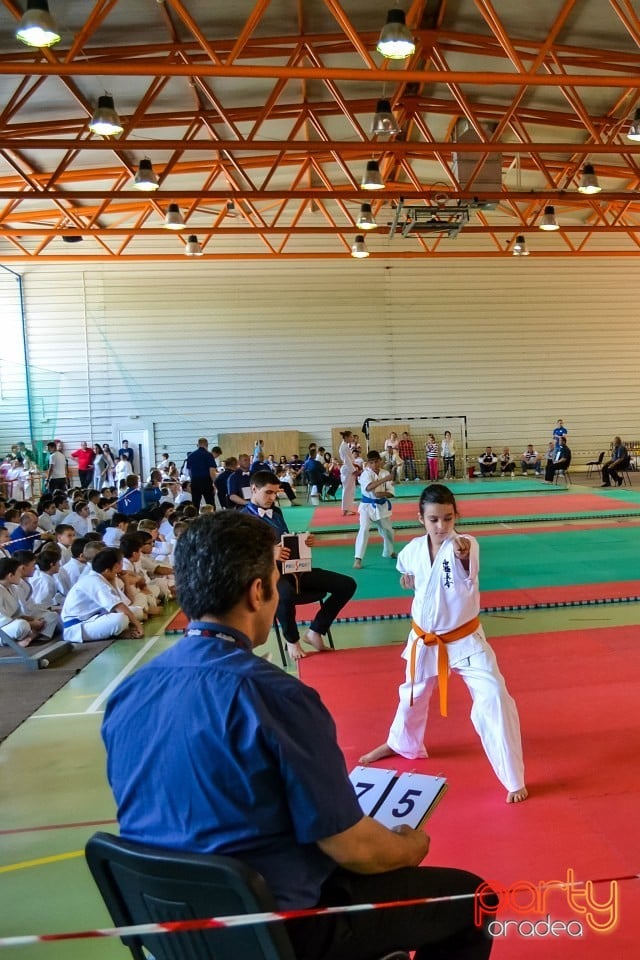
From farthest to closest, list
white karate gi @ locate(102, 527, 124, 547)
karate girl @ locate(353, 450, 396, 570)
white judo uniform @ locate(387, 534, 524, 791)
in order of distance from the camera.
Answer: karate girl @ locate(353, 450, 396, 570)
white karate gi @ locate(102, 527, 124, 547)
white judo uniform @ locate(387, 534, 524, 791)

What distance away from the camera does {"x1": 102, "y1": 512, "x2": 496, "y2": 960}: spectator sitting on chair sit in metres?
1.53

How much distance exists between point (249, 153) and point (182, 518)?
12.6 m

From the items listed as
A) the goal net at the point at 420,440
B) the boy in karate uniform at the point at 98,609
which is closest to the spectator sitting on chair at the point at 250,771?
the boy in karate uniform at the point at 98,609

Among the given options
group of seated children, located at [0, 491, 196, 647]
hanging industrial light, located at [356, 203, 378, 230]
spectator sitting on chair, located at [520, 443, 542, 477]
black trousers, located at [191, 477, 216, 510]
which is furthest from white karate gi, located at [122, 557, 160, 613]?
spectator sitting on chair, located at [520, 443, 542, 477]

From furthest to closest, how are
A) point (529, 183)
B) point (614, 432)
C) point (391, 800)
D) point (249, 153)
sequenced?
point (614, 432)
point (529, 183)
point (249, 153)
point (391, 800)

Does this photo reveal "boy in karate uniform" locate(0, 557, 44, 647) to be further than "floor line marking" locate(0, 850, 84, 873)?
Yes

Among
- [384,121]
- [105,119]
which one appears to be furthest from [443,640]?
[384,121]

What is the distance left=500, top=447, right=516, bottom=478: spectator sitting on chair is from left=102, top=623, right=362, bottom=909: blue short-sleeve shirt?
77.1ft

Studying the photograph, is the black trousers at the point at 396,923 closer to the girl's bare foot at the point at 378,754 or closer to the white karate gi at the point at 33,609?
the girl's bare foot at the point at 378,754

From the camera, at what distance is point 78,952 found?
114 inches

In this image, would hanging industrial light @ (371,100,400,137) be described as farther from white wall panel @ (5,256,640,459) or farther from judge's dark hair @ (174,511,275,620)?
white wall panel @ (5,256,640,459)

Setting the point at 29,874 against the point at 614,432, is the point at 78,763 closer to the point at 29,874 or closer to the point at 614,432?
the point at 29,874

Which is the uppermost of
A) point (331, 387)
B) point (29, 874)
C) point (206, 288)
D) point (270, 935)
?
point (206, 288)

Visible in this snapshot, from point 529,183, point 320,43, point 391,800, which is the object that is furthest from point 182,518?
point 529,183
